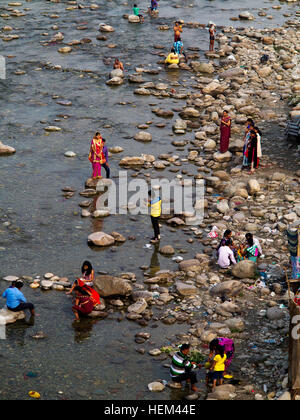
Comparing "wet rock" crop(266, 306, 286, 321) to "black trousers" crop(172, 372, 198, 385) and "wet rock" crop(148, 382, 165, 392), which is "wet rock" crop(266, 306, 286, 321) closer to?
"black trousers" crop(172, 372, 198, 385)

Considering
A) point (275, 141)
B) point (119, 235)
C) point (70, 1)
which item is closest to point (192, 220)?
point (119, 235)

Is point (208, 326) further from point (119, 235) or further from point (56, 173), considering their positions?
point (56, 173)

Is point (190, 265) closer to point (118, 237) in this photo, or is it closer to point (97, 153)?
point (118, 237)

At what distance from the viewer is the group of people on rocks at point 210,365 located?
396 inches

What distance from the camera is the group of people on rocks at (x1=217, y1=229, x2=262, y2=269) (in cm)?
1345

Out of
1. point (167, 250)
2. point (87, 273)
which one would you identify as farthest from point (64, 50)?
point (87, 273)

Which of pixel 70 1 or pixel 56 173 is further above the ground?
pixel 70 1

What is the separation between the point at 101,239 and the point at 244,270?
3.42 meters

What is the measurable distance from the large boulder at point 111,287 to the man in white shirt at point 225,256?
2.17m

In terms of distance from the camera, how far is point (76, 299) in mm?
11984

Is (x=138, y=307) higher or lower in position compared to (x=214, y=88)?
lower

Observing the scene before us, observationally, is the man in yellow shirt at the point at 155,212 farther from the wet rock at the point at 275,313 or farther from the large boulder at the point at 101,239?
the wet rock at the point at 275,313
